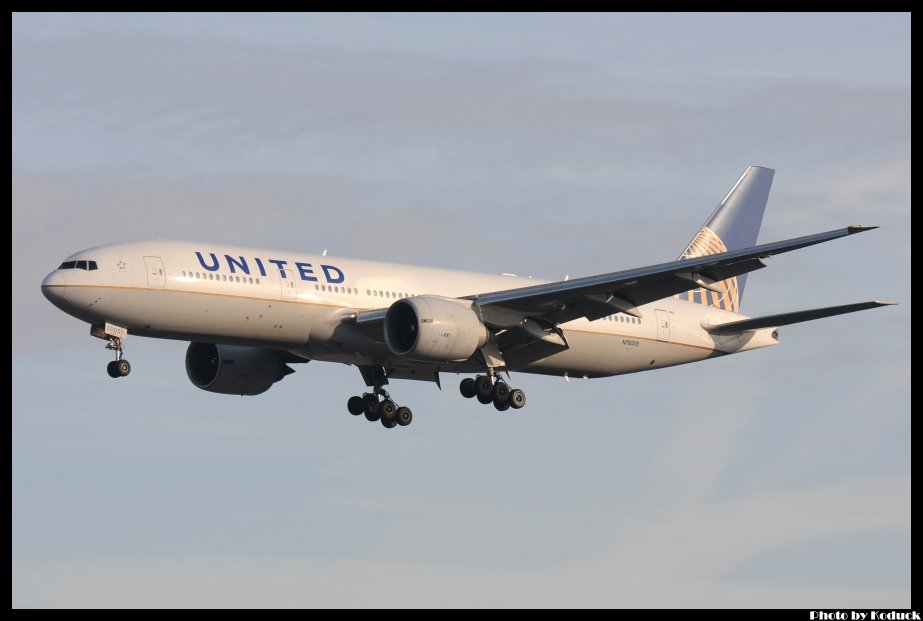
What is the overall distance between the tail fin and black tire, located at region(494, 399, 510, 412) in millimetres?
10810

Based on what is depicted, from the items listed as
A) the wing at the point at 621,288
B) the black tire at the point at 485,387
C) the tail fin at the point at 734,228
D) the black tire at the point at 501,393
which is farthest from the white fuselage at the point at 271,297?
the tail fin at the point at 734,228

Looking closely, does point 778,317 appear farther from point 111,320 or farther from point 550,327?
point 111,320

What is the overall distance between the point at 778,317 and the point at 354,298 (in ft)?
47.3

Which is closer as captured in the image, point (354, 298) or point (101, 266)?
point (101, 266)

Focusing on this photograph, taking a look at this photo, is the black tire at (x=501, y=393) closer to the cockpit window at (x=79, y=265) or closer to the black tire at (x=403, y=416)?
the black tire at (x=403, y=416)

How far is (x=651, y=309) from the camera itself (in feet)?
194

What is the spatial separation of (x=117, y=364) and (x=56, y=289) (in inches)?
107

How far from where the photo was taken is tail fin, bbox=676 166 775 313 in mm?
64000

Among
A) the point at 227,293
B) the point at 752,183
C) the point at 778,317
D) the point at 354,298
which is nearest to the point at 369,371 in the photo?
the point at 354,298

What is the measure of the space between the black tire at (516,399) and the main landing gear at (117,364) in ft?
A: 41.9

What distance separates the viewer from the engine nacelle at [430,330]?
1994 inches

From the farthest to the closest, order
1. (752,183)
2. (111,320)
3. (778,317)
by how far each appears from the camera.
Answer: (752,183), (778,317), (111,320)

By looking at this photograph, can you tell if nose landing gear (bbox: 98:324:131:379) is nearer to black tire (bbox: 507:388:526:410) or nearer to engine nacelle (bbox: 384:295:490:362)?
engine nacelle (bbox: 384:295:490:362)

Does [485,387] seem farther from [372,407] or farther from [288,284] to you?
[288,284]
